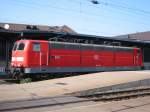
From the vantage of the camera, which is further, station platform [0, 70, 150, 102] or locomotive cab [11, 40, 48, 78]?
locomotive cab [11, 40, 48, 78]

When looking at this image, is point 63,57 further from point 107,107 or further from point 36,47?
point 107,107

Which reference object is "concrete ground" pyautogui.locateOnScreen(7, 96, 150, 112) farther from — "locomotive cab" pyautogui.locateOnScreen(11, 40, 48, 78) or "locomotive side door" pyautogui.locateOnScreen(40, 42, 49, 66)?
"locomotive side door" pyautogui.locateOnScreen(40, 42, 49, 66)

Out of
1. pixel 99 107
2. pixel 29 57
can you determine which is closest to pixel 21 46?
pixel 29 57

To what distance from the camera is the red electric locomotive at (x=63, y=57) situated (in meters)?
23.5

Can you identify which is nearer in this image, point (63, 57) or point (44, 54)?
point (44, 54)

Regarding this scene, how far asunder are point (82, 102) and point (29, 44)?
34.5ft

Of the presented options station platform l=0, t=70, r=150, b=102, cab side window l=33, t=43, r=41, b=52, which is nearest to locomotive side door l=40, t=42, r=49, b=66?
cab side window l=33, t=43, r=41, b=52

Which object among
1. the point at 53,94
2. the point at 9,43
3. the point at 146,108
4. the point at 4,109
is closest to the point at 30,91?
the point at 53,94

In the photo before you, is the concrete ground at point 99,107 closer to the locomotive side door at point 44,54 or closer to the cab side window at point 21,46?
the locomotive side door at point 44,54

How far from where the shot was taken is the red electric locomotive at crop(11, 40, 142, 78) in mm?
23547

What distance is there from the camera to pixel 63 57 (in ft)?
83.8

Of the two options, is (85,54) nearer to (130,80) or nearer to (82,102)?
(130,80)

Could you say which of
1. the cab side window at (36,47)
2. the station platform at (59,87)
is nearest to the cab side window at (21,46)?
the cab side window at (36,47)

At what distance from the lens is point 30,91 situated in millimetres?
16891
